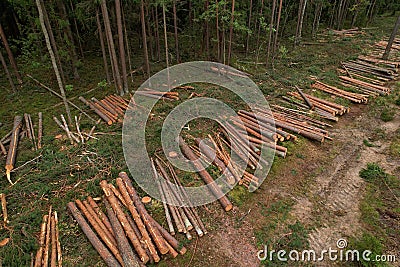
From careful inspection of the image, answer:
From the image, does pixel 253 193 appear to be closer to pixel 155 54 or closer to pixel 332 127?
pixel 332 127

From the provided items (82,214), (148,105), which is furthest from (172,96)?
(82,214)

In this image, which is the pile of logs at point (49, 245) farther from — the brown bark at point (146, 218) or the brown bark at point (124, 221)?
the brown bark at point (146, 218)

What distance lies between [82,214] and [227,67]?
1225 centimetres

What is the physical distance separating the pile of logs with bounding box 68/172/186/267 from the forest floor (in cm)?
26

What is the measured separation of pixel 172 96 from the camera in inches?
516

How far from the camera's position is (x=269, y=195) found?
8.04m

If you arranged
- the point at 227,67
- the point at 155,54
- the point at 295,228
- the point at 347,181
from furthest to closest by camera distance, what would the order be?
the point at 155,54 < the point at 227,67 < the point at 347,181 < the point at 295,228

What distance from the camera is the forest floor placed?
21.1 ft

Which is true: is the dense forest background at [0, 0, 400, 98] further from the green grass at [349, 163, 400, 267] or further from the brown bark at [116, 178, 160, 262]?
the green grass at [349, 163, 400, 267]

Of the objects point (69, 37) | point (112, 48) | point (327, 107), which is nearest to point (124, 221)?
point (112, 48)

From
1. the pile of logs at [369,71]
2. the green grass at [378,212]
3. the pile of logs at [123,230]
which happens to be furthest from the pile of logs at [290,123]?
the pile of logs at [369,71]

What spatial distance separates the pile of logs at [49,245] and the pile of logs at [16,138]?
2479 millimetres

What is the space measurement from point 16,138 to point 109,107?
153 inches

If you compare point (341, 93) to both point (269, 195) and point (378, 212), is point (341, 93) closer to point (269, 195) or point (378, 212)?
point (378, 212)
